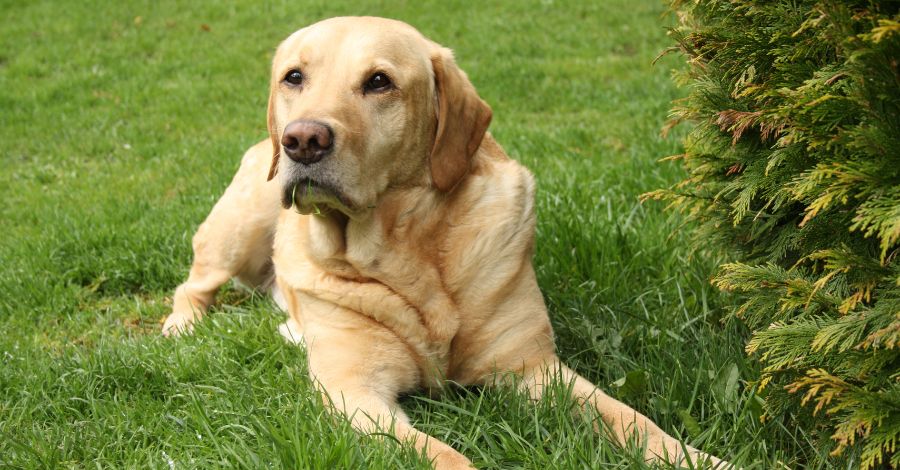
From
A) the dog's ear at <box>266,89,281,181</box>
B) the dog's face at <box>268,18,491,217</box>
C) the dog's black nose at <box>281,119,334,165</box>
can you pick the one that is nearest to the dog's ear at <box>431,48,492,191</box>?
the dog's face at <box>268,18,491,217</box>

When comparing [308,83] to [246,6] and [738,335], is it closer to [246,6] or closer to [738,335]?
[738,335]

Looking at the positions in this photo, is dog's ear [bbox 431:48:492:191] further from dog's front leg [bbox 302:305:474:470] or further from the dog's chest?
dog's front leg [bbox 302:305:474:470]

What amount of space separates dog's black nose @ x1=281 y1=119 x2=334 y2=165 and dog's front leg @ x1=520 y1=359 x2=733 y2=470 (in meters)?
1.04

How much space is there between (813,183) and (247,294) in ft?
10.3

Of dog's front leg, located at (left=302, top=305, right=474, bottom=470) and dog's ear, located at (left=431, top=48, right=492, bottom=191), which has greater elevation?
dog's ear, located at (left=431, top=48, right=492, bottom=191)

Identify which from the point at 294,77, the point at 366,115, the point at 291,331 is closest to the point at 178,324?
the point at 291,331

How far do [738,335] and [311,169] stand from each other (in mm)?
1692

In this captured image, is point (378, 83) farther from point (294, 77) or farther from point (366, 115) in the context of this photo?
point (294, 77)

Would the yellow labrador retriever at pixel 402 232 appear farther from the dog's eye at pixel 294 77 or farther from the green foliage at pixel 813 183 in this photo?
the green foliage at pixel 813 183

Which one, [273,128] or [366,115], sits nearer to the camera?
[366,115]

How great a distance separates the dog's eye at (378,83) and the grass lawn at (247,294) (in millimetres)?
1075

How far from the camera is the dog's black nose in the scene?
2.77 m

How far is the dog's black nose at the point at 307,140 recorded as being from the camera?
9.09 feet

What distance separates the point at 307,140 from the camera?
278 cm
